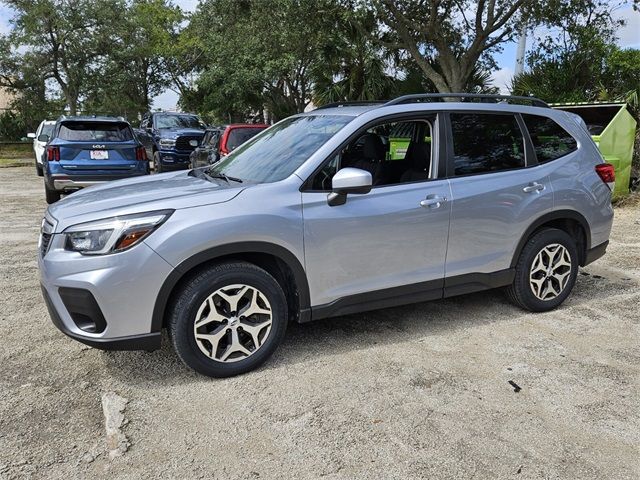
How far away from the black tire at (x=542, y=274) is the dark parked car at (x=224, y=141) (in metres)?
6.76

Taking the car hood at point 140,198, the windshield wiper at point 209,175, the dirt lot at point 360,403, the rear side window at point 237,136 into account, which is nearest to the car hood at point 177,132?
the rear side window at point 237,136

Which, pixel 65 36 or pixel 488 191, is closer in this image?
pixel 488 191

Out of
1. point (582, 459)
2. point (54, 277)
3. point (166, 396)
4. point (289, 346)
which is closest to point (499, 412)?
point (582, 459)

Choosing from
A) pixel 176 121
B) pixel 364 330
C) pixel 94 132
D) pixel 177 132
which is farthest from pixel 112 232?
pixel 176 121

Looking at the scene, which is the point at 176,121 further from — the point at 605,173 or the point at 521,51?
the point at 605,173

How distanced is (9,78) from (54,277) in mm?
26552

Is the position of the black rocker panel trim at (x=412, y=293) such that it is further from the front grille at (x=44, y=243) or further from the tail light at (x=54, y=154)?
the tail light at (x=54, y=154)

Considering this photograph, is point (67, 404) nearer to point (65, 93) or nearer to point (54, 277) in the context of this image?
point (54, 277)

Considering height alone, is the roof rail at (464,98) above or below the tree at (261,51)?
below

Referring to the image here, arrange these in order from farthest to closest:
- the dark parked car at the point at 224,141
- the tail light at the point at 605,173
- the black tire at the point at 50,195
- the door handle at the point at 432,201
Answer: the dark parked car at the point at 224,141 < the black tire at the point at 50,195 < the tail light at the point at 605,173 < the door handle at the point at 432,201

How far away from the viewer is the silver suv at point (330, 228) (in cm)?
313

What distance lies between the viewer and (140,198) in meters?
3.42

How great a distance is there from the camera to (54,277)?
3145 mm

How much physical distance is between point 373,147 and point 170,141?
10874mm
